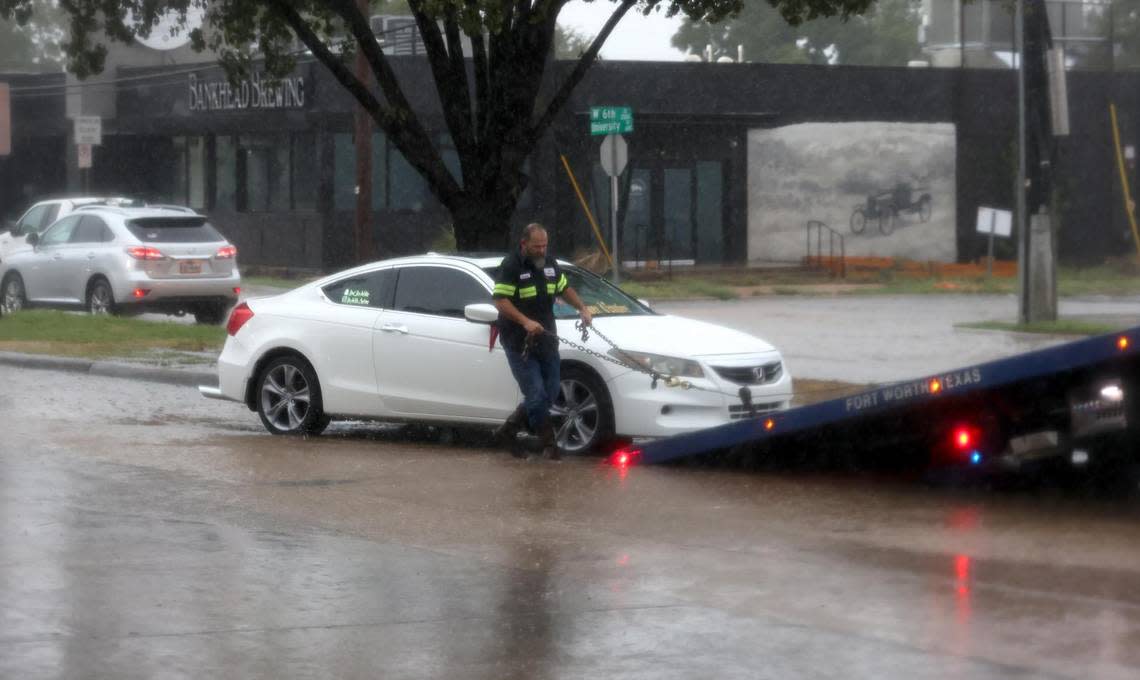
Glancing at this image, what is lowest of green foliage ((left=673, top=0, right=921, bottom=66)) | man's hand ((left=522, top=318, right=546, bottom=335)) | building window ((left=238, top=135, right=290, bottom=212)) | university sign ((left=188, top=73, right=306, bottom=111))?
man's hand ((left=522, top=318, right=546, bottom=335))

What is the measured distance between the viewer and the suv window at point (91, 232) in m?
24.0

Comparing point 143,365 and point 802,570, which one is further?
point 143,365

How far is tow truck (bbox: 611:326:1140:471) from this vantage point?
9.54m

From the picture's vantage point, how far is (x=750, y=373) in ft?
40.1

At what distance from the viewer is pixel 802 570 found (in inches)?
325

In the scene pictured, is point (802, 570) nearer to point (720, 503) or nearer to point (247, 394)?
point (720, 503)

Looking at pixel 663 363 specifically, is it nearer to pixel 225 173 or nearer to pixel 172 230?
pixel 172 230

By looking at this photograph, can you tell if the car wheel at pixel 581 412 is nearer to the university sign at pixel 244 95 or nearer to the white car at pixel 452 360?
the white car at pixel 452 360

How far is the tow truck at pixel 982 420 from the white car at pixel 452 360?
0.53 metres

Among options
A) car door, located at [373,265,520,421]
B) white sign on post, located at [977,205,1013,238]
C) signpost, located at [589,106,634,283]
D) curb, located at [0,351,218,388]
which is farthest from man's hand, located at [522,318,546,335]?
white sign on post, located at [977,205,1013,238]

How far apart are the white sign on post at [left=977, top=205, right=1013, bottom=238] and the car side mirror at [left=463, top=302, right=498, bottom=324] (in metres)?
23.4

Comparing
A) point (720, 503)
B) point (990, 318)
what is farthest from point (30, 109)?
point (720, 503)

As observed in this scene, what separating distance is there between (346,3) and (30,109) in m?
35.1

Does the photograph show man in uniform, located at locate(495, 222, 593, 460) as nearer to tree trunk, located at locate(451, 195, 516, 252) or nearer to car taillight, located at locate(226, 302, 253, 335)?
car taillight, located at locate(226, 302, 253, 335)
